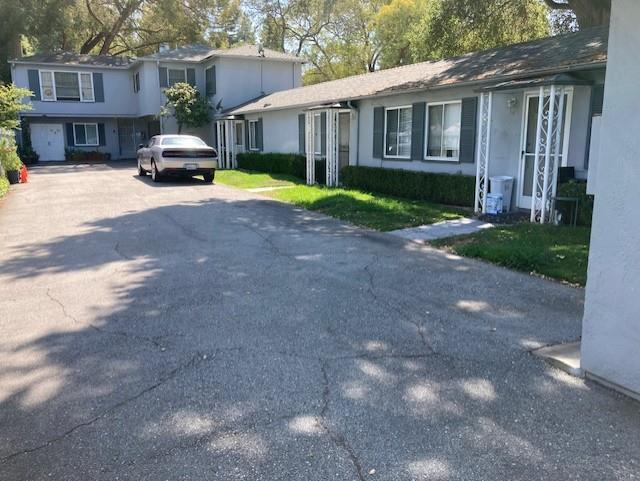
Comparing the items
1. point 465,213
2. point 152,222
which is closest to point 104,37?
point 152,222

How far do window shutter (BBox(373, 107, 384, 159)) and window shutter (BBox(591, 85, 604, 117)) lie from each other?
21.9 feet

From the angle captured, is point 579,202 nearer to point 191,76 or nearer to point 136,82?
point 191,76

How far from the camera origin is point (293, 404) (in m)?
3.53

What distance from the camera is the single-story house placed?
32.4 ft

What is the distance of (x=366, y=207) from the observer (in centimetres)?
1218

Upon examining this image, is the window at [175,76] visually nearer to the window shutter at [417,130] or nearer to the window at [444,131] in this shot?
the window shutter at [417,130]

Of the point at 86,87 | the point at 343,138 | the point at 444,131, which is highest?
the point at 86,87

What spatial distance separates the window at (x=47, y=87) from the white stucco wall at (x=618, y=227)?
3279 centimetres

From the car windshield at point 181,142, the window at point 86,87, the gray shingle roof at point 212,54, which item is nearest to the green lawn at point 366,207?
the car windshield at point 181,142

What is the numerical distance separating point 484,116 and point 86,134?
1122 inches

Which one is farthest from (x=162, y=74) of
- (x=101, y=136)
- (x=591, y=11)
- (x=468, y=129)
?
(x=468, y=129)

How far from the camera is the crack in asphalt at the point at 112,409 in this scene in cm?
305

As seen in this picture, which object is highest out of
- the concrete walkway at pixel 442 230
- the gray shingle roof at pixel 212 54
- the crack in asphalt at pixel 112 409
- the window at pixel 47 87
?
the gray shingle roof at pixel 212 54

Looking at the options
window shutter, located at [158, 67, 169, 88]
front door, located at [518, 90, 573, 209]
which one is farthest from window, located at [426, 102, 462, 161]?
window shutter, located at [158, 67, 169, 88]
